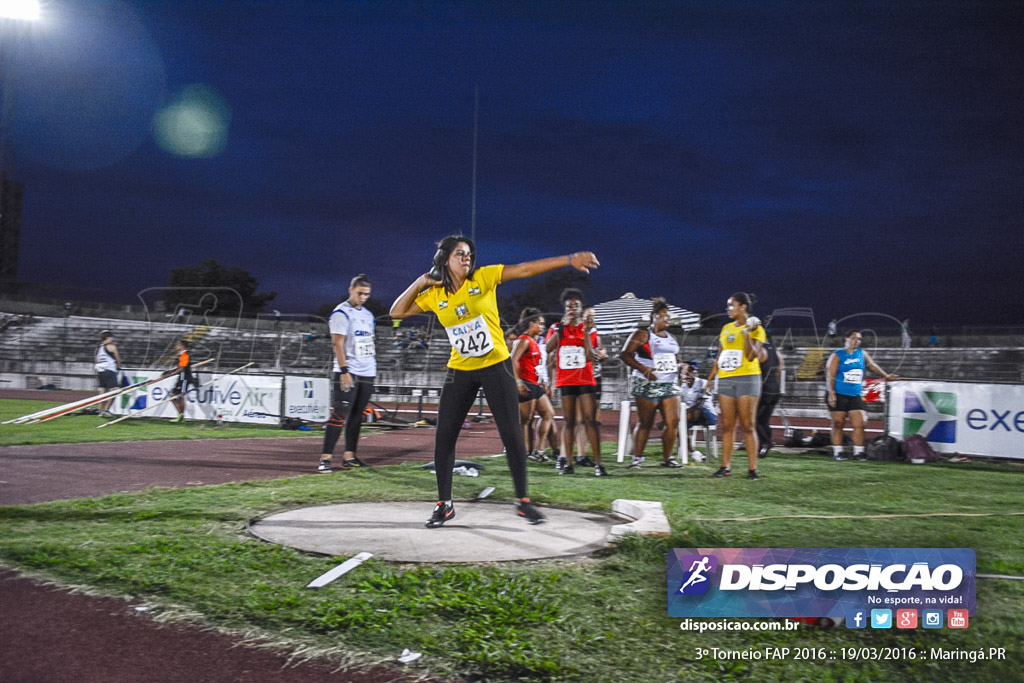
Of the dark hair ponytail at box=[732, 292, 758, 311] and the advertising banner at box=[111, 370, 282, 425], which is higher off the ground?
the dark hair ponytail at box=[732, 292, 758, 311]

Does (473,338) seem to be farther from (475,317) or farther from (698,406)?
(698,406)

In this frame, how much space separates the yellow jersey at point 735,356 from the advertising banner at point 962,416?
5232 millimetres

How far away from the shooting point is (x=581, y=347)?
28.7ft

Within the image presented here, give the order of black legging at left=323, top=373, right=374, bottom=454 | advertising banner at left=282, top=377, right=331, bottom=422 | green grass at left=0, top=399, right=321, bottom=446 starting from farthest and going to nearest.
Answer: advertising banner at left=282, top=377, right=331, bottom=422 → green grass at left=0, top=399, right=321, bottom=446 → black legging at left=323, top=373, right=374, bottom=454

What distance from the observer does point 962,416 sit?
11.4 m

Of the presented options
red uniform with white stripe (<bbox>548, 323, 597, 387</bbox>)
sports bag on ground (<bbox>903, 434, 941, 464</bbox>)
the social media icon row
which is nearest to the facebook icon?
the social media icon row

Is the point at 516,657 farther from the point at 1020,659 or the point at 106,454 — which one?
the point at 106,454

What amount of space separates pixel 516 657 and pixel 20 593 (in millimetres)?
2528

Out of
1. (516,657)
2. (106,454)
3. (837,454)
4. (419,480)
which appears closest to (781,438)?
(837,454)

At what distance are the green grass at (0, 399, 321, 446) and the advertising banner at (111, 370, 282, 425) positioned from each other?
0.24m

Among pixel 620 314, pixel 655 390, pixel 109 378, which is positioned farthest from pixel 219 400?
pixel 620 314

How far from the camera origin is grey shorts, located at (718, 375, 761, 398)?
813 cm

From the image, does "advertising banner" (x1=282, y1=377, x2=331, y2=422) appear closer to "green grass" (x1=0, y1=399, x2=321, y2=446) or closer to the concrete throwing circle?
"green grass" (x1=0, y1=399, x2=321, y2=446)
